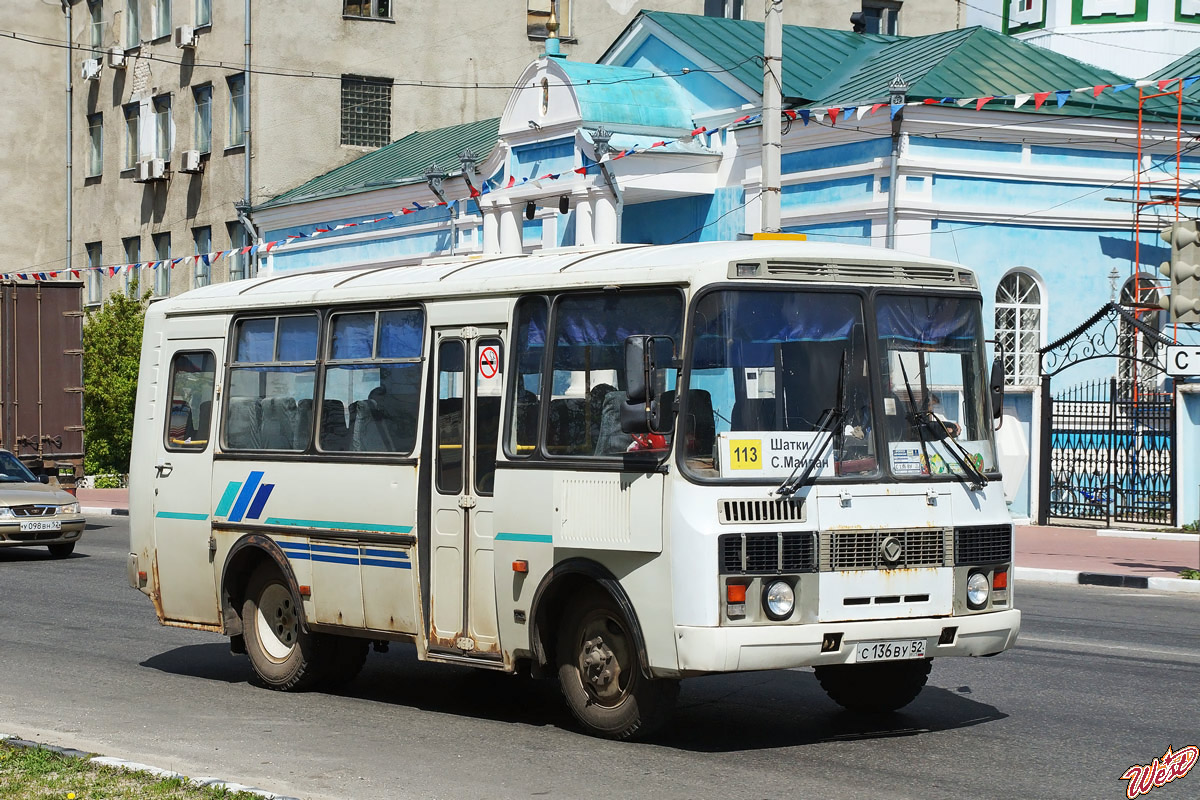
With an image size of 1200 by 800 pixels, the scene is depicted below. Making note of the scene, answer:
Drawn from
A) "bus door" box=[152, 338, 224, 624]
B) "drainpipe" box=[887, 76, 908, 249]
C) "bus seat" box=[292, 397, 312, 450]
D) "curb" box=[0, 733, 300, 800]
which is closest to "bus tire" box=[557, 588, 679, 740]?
"curb" box=[0, 733, 300, 800]

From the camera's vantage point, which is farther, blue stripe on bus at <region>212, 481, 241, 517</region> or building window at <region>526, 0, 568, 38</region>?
building window at <region>526, 0, 568, 38</region>

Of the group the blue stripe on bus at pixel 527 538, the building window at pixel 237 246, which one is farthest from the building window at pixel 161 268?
the blue stripe on bus at pixel 527 538

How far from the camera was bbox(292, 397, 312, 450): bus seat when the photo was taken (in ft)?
36.6

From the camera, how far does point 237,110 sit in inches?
1838

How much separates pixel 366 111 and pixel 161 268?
25.2 ft

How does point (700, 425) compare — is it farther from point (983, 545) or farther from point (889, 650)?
point (983, 545)

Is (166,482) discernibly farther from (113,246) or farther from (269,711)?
(113,246)

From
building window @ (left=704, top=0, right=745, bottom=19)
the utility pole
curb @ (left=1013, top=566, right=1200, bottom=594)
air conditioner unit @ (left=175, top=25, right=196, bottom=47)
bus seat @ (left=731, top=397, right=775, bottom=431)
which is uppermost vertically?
building window @ (left=704, top=0, right=745, bottom=19)

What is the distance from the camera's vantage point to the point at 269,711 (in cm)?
1045

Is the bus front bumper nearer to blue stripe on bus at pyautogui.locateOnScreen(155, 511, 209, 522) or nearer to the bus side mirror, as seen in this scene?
the bus side mirror

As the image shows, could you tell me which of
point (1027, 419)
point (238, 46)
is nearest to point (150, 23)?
point (238, 46)

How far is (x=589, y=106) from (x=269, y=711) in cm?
2249

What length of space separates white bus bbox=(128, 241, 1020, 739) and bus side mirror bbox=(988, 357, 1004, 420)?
34 mm

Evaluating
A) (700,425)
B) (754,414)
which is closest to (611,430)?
(700,425)
